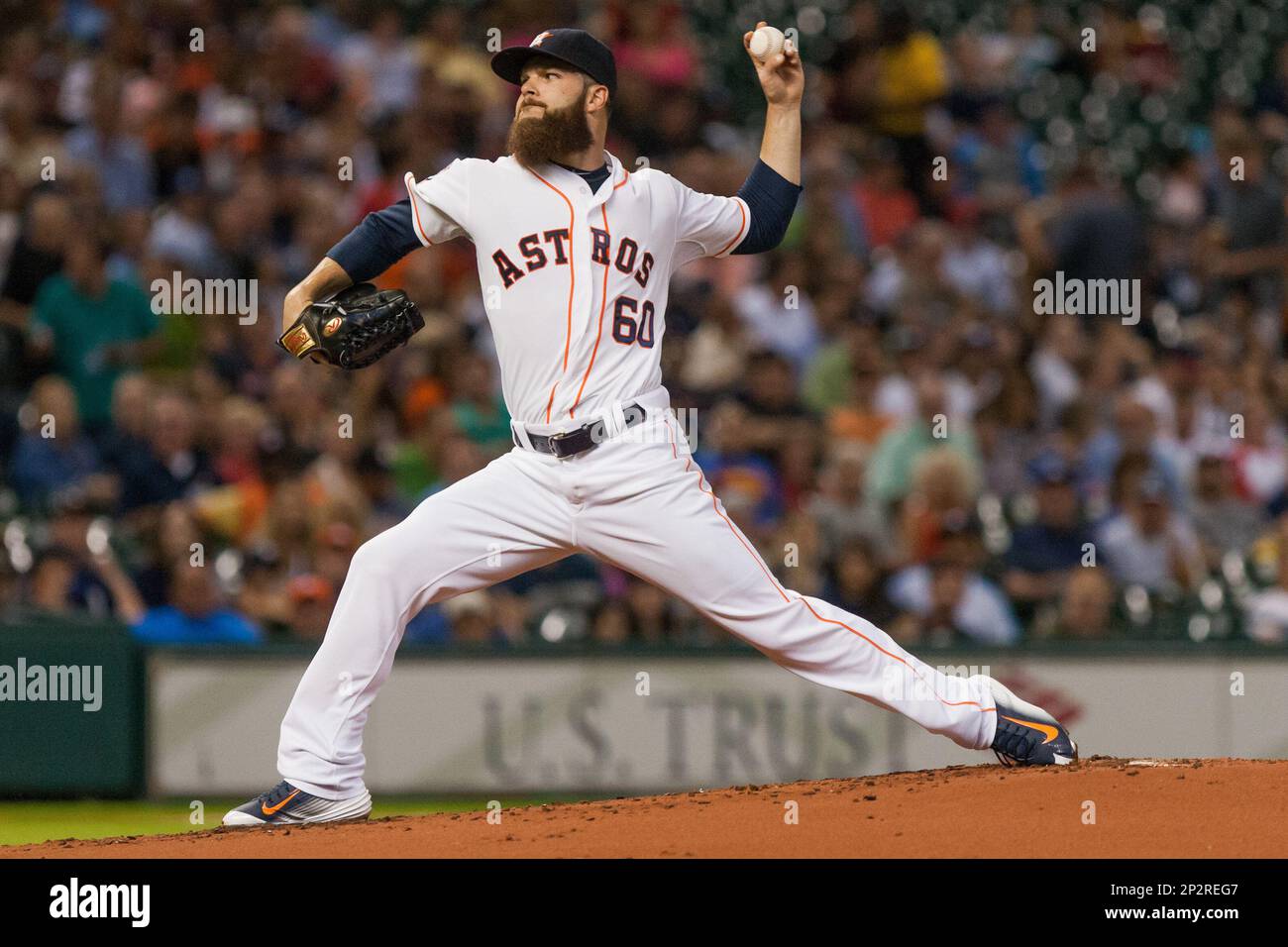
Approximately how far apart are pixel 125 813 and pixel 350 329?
4045mm

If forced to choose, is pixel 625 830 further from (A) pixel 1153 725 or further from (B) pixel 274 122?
(B) pixel 274 122

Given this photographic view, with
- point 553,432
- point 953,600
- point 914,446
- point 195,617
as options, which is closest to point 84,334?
point 195,617

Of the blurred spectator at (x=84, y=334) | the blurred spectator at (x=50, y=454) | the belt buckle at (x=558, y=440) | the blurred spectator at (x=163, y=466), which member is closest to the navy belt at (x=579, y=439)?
the belt buckle at (x=558, y=440)

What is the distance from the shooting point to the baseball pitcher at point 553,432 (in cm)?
486

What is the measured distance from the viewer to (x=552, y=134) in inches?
193

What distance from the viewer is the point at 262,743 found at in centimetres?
842

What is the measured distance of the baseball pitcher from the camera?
4.86 meters

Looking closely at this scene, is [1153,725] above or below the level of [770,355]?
below

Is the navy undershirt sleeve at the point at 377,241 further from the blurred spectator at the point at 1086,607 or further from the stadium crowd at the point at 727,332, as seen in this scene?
the blurred spectator at the point at 1086,607

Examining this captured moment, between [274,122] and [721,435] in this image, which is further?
[274,122]

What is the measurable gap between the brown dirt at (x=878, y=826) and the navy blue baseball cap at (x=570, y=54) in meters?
1.92
